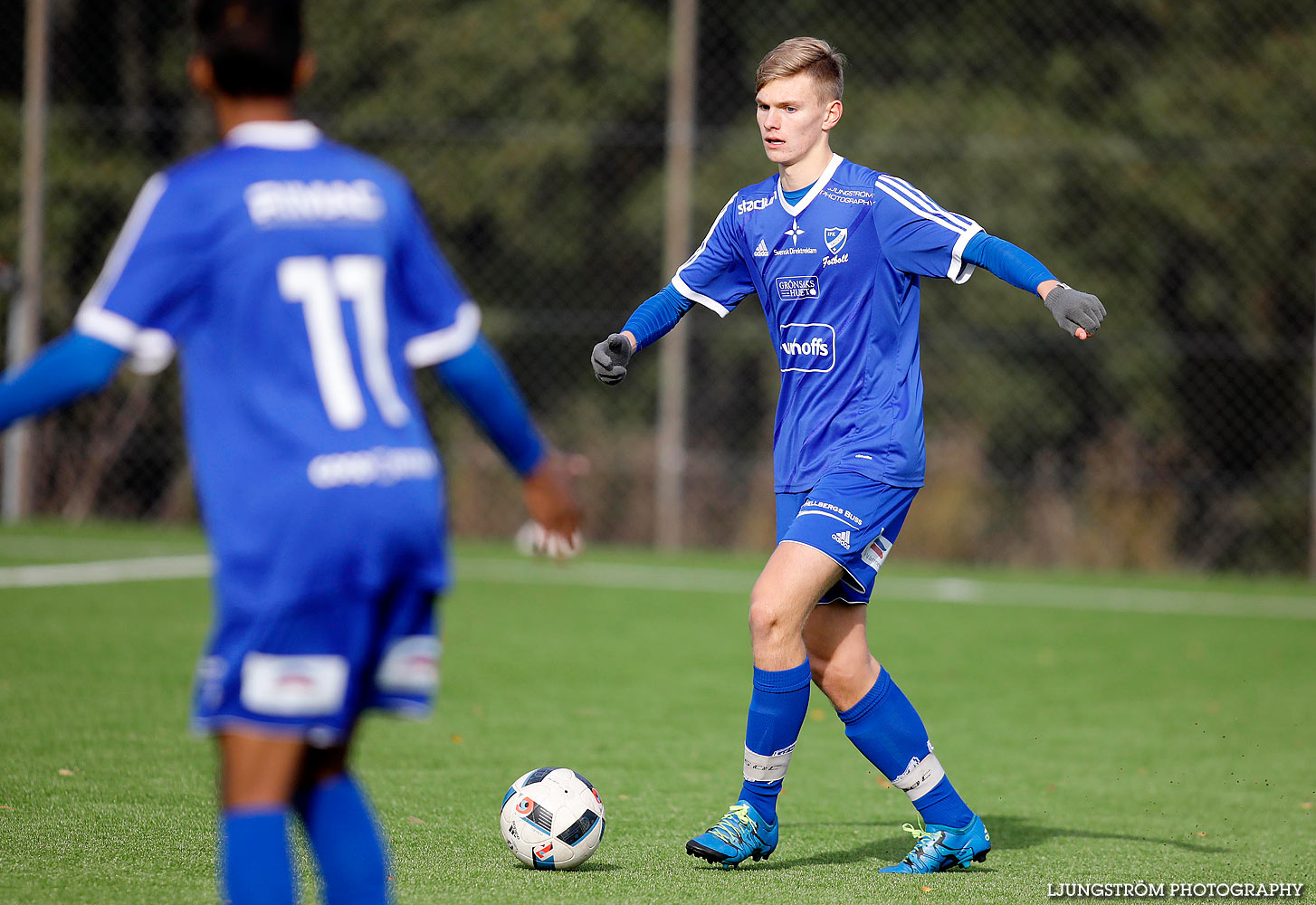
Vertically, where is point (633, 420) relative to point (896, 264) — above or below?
below

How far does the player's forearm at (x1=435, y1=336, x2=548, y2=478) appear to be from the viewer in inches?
109

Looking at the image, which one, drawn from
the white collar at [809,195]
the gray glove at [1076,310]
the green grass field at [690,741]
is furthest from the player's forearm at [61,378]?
the white collar at [809,195]

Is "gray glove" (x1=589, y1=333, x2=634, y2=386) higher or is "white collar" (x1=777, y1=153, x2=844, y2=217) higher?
"white collar" (x1=777, y1=153, x2=844, y2=217)

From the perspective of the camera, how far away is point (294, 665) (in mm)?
2494

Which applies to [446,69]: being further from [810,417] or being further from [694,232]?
[810,417]

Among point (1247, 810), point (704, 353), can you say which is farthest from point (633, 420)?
point (1247, 810)

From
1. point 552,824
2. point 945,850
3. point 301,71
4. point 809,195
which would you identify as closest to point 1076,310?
point 809,195

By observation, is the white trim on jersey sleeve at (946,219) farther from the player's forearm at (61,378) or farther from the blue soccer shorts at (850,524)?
the player's forearm at (61,378)

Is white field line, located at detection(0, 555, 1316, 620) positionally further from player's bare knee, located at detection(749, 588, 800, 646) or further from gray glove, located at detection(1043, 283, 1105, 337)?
gray glove, located at detection(1043, 283, 1105, 337)

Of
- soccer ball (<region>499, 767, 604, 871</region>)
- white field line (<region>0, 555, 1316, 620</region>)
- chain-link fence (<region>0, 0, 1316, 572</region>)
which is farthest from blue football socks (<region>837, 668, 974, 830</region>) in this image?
chain-link fence (<region>0, 0, 1316, 572</region>)

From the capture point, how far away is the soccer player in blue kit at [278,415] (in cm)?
248

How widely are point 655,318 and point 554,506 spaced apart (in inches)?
78.7

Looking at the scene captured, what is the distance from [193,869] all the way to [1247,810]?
348cm

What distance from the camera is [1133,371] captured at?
14.5 meters
